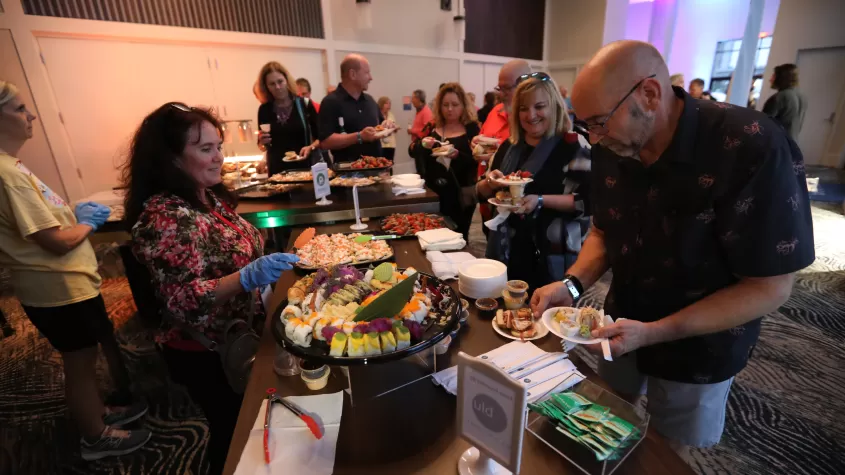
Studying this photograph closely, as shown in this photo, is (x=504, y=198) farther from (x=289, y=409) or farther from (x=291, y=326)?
(x=289, y=409)

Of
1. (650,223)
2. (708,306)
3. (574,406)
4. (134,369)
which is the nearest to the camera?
(574,406)

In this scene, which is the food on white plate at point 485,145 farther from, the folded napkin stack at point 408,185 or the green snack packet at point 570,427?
the green snack packet at point 570,427

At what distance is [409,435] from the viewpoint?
0.95 metres

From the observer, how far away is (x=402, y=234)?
7.29 feet

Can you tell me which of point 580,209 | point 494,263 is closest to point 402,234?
point 494,263

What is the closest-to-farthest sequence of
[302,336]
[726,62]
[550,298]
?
[302,336]
[550,298]
[726,62]

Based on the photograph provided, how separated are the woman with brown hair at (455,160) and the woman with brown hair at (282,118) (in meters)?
1.19

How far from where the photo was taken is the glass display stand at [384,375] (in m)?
1.09

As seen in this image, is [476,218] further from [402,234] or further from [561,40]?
[561,40]

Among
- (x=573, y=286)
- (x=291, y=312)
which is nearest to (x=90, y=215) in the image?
(x=291, y=312)

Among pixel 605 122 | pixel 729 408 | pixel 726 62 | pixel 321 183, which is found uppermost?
pixel 726 62

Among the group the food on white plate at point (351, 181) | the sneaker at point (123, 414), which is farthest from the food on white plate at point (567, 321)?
the sneaker at point (123, 414)

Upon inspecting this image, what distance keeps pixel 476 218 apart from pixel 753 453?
186 inches

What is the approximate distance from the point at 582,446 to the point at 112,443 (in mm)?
2514
